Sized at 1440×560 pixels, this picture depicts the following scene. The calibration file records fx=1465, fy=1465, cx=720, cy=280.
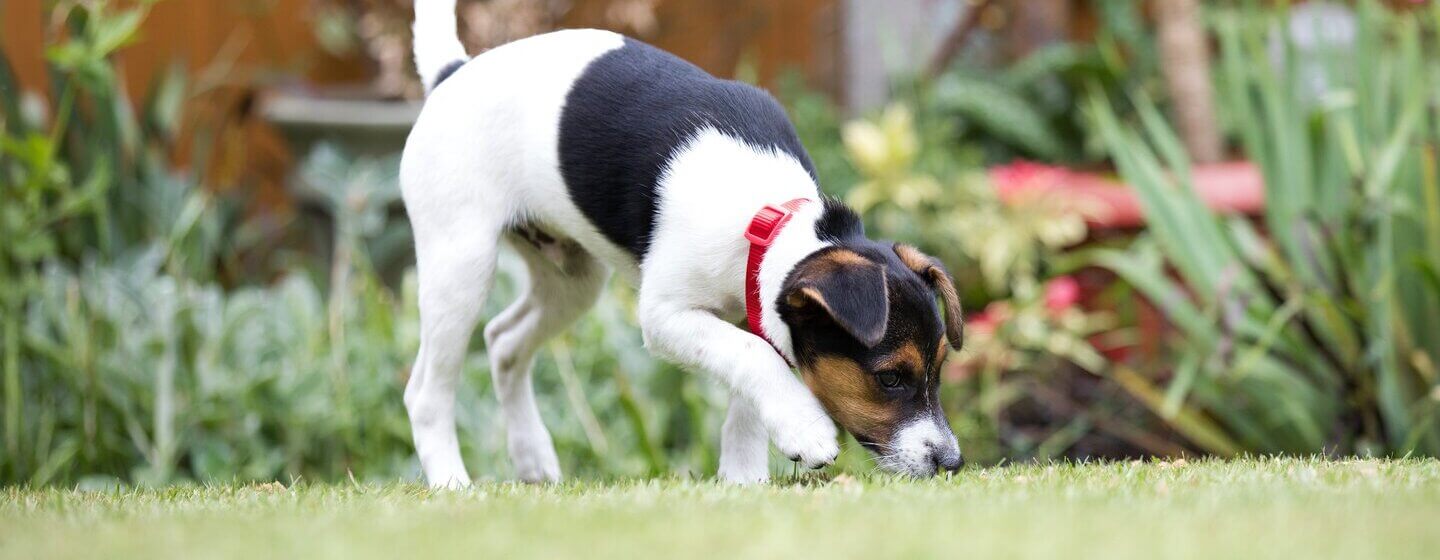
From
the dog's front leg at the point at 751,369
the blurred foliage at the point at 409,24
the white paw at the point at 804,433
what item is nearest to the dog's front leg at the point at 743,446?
the dog's front leg at the point at 751,369

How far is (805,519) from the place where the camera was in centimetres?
257

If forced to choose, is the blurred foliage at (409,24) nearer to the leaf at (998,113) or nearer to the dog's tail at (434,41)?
Answer: the leaf at (998,113)

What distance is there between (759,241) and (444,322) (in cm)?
97

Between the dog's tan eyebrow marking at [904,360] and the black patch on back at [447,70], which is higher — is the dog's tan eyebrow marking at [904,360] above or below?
below

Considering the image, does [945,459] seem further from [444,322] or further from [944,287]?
[444,322]

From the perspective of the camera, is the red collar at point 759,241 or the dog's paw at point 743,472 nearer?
the red collar at point 759,241

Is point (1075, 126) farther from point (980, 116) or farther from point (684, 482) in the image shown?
point (684, 482)

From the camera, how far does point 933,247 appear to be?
269 inches

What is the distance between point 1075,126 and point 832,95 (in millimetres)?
1553

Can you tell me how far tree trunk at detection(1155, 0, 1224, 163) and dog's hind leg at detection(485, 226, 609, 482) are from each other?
4505 mm

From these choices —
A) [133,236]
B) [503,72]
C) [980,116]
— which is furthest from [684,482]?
[980,116]

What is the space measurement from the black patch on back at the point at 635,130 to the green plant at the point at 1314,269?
1929 millimetres

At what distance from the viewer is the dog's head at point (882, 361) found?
3234 millimetres

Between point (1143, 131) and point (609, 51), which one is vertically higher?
point (609, 51)
